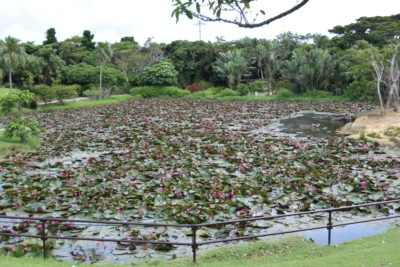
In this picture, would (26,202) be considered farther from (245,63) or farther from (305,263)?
(245,63)

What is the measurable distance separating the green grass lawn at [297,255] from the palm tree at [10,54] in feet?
106

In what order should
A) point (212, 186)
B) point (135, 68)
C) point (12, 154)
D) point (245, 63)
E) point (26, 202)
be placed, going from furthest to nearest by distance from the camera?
1. point (135, 68)
2. point (245, 63)
3. point (12, 154)
4. point (212, 186)
5. point (26, 202)

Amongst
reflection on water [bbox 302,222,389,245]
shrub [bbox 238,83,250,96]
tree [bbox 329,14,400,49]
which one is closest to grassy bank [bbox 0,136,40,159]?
reflection on water [bbox 302,222,389,245]

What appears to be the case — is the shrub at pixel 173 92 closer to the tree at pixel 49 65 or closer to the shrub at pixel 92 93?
the shrub at pixel 92 93

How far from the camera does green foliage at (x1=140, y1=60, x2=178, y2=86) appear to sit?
44.0 m

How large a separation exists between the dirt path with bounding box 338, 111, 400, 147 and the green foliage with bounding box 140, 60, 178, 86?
88.6 feet

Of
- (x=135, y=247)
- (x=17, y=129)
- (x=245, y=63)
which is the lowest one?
(x=135, y=247)

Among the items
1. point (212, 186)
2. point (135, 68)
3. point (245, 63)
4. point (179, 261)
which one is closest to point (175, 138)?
point (212, 186)

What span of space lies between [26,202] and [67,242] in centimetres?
244

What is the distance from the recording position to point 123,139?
53.4 feet

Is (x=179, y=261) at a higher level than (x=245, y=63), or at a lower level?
lower

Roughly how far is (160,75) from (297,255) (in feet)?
131

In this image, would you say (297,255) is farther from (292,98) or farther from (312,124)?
(292,98)

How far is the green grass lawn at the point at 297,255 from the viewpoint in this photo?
468 centimetres
